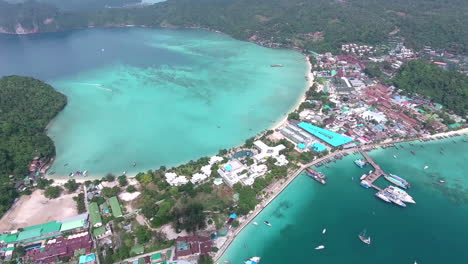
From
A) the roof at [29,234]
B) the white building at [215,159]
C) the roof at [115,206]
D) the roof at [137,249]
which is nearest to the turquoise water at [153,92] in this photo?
the white building at [215,159]

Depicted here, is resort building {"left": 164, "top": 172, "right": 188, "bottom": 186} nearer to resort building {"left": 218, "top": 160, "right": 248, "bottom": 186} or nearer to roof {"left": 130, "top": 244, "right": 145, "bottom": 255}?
resort building {"left": 218, "top": 160, "right": 248, "bottom": 186}

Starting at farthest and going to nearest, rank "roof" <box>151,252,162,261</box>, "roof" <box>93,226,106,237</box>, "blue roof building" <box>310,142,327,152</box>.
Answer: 1. "blue roof building" <box>310,142,327,152</box>
2. "roof" <box>93,226,106,237</box>
3. "roof" <box>151,252,162,261</box>

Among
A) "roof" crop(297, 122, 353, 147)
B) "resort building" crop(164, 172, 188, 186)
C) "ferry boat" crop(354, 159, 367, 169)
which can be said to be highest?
"roof" crop(297, 122, 353, 147)

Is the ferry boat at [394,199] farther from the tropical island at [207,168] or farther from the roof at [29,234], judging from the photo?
the roof at [29,234]

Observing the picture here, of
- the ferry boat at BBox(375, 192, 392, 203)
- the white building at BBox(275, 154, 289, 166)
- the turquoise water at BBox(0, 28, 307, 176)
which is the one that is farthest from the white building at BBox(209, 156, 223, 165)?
the ferry boat at BBox(375, 192, 392, 203)

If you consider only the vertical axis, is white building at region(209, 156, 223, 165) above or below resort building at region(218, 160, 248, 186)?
below

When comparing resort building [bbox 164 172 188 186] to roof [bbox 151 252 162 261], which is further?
resort building [bbox 164 172 188 186]

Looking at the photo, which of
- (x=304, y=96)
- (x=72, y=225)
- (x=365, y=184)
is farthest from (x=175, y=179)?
(x=304, y=96)
